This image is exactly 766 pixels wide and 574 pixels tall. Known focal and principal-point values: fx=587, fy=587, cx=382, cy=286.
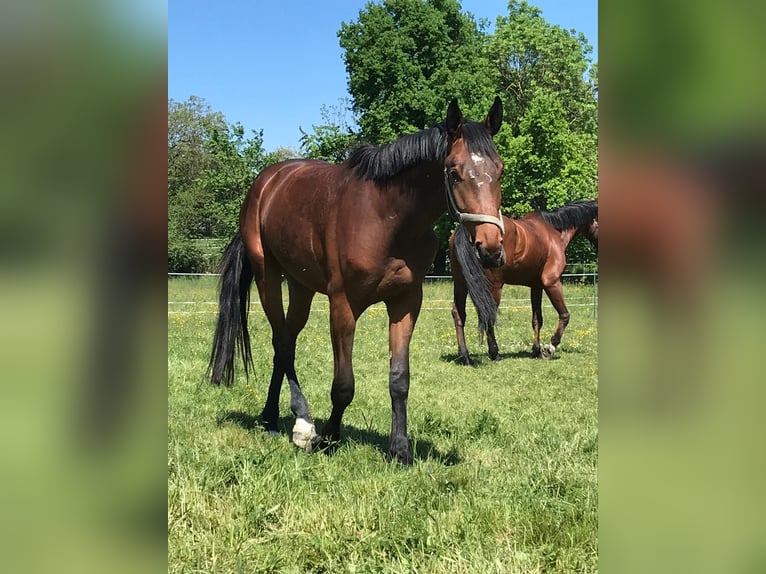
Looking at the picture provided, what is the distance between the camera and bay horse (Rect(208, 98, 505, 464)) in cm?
322

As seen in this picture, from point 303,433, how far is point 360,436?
0.49 m

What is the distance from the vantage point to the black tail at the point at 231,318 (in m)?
5.29

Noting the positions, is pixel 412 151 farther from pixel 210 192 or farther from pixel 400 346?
pixel 210 192

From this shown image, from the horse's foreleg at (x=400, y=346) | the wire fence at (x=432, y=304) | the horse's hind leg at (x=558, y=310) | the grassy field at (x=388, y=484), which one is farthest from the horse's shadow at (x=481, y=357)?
the horse's foreleg at (x=400, y=346)

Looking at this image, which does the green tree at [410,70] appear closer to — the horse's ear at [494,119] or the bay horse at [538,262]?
the bay horse at [538,262]

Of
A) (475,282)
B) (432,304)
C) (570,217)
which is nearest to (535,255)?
(570,217)

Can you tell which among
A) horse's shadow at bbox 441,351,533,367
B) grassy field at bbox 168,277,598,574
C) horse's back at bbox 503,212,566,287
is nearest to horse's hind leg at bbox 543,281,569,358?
horse's back at bbox 503,212,566,287
